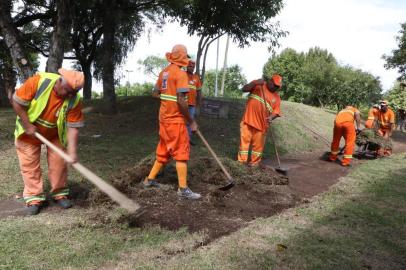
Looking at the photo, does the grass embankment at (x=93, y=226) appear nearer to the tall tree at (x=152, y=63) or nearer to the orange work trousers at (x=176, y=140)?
the orange work trousers at (x=176, y=140)

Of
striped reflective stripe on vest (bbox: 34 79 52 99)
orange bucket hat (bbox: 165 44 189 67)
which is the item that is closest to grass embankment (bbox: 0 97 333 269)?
striped reflective stripe on vest (bbox: 34 79 52 99)

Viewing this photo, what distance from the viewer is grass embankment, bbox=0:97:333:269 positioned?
11.5 feet

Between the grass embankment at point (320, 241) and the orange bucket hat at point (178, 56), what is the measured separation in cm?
228

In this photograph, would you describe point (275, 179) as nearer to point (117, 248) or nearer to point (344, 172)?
point (344, 172)

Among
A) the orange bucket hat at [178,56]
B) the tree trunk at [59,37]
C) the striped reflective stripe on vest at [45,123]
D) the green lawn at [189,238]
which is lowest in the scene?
the green lawn at [189,238]

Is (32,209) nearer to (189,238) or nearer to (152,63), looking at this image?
(189,238)

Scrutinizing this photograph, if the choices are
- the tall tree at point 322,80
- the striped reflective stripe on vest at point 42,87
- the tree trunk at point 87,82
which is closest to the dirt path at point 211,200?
the striped reflective stripe on vest at point 42,87

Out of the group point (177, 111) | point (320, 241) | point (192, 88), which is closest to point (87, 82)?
point (192, 88)

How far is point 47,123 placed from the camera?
176 inches

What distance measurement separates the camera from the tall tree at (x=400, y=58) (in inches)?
1048

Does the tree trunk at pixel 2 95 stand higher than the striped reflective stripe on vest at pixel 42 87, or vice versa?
the striped reflective stripe on vest at pixel 42 87

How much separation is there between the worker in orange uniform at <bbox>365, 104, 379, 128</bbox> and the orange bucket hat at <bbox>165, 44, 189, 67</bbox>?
740 centimetres

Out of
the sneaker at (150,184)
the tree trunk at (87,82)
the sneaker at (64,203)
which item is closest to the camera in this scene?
the sneaker at (64,203)

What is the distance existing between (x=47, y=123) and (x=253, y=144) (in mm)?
4095
